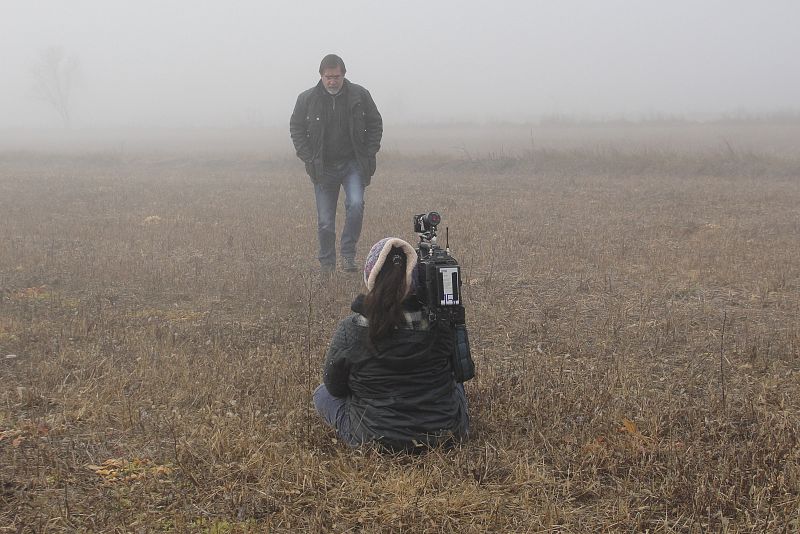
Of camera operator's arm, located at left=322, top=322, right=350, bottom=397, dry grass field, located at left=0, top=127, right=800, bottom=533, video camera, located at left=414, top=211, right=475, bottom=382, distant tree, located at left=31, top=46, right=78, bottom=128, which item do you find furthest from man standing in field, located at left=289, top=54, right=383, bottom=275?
distant tree, located at left=31, top=46, right=78, bottom=128

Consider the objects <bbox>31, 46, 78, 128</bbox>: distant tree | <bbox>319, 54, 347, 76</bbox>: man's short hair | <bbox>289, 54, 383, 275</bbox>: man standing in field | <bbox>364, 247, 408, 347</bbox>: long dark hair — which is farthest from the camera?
<bbox>31, 46, 78, 128</bbox>: distant tree

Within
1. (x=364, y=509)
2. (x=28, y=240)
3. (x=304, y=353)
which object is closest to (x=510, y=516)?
(x=364, y=509)

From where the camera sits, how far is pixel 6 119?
363ft

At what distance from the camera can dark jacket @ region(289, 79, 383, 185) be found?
8.03 meters

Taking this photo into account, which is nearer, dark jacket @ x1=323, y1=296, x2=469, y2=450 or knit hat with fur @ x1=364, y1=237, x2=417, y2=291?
knit hat with fur @ x1=364, y1=237, x2=417, y2=291

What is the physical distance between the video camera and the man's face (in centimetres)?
442

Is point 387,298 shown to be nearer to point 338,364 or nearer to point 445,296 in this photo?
point 445,296

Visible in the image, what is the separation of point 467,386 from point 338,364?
126 centimetres

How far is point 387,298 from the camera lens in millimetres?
3463

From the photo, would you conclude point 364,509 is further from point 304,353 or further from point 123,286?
point 123,286

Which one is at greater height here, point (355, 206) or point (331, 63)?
point (331, 63)

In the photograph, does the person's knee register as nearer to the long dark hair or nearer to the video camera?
the video camera

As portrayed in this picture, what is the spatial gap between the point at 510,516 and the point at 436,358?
804mm

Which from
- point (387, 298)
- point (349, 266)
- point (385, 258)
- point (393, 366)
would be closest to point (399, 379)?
point (393, 366)
